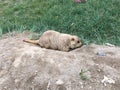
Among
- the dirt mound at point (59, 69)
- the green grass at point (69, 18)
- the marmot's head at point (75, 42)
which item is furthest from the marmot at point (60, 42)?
the green grass at point (69, 18)

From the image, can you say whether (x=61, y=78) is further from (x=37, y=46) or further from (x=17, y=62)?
(x=37, y=46)

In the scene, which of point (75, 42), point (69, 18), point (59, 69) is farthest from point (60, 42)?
point (69, 18)

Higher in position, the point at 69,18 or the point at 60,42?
the point at 60,42

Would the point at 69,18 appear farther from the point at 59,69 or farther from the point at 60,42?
the point at 59,69

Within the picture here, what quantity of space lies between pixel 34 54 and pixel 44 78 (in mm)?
535

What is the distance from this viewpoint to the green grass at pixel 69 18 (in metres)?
6.87

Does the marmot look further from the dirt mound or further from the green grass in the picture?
the green grass

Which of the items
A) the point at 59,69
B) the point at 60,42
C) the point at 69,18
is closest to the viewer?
the point at 59,69

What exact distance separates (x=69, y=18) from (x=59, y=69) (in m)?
2.83

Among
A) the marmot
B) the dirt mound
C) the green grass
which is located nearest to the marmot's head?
the marmot

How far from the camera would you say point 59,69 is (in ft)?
15.5

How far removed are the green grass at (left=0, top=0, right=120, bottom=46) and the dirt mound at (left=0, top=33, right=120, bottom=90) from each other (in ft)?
3.76

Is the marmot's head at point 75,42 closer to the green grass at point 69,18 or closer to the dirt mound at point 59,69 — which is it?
the dirt mound at point 59,69

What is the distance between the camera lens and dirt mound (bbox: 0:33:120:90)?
4555 mm
